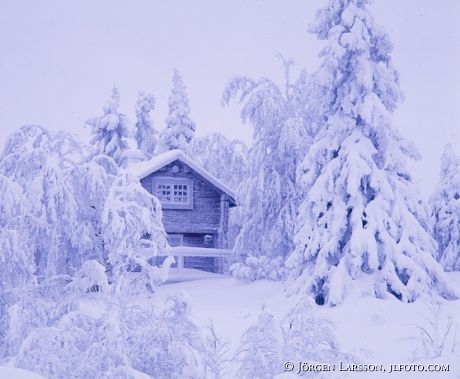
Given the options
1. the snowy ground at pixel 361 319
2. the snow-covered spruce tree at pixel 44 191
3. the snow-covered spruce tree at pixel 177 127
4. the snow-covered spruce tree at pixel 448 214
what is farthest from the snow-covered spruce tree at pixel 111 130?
the snow-covered spruce tree at pixel 448 214

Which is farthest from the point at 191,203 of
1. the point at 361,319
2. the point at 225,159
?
the point at 361,319

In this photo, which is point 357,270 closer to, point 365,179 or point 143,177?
point 365,179

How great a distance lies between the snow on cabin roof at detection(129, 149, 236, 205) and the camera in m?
21.0

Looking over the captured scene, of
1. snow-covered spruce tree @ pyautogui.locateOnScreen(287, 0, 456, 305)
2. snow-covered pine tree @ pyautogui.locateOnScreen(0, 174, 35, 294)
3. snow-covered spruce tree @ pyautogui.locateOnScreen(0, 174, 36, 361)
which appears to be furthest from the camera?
snow-covered spruce tree @ pyautogui.locateOnScreen(287, 0, 456, 305)

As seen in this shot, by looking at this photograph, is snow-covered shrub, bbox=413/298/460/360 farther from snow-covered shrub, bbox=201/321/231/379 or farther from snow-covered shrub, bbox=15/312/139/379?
snow-covered shrub, bbox=15/312/139/379

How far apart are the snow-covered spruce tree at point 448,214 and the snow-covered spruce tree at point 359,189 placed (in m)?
6.08

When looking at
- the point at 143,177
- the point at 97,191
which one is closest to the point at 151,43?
the point at 97,191

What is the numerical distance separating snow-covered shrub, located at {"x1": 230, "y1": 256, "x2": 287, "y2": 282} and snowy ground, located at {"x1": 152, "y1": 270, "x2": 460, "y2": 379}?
64 centimetres

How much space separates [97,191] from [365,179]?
21.1ft

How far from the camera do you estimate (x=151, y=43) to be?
11.5 metres

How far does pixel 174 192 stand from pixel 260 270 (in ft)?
19.6

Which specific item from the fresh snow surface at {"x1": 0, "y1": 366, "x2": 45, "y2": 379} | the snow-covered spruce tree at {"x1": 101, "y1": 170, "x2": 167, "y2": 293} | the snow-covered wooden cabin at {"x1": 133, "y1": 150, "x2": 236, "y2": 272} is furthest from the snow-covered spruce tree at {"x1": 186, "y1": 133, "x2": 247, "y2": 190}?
the fresh snow surface at {"x1": 0, "y1": 366, "x2": 45, "y2": 379}

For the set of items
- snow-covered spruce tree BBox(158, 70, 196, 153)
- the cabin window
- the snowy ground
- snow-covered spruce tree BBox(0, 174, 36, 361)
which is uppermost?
snow-covered spruce tree BBox(158, 70, 196, 153)

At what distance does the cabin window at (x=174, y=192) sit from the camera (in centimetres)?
2259
